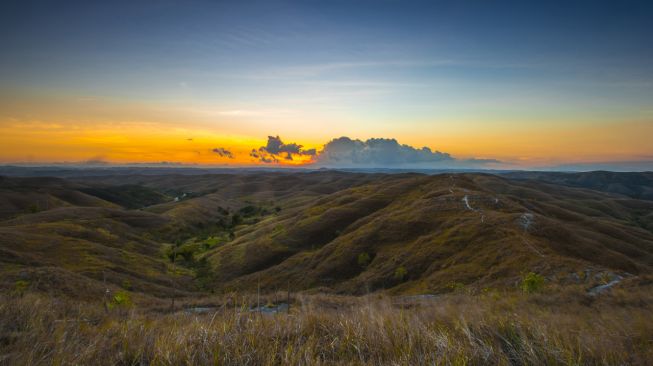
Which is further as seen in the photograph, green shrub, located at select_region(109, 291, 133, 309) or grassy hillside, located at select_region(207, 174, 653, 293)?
grassy hillside, located at select_region(207, 174, 653, 293)

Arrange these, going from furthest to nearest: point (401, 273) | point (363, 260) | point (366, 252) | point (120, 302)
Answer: point (366, 252) < point (363, 260) < point (401, 273) < point (120, 302)

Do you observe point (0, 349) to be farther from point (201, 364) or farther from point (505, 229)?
point (505, 229)

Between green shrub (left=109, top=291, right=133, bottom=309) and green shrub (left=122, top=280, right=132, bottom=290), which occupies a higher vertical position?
green shrub (left=109, top=291, right=133, bottom=309)

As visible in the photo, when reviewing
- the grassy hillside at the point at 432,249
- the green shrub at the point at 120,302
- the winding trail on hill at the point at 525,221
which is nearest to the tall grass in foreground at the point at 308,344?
the green shrub at the point at 120,302

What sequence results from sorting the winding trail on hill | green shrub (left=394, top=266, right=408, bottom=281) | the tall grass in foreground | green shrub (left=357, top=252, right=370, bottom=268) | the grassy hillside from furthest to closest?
green shrub (left=357, top=252, right=370, bottom=268), green shrub (left=394, top=266, right=408, bottom=281), the winding trail on hill, the grassy hillside, the tall grass in foreground

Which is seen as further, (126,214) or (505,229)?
(126,214)

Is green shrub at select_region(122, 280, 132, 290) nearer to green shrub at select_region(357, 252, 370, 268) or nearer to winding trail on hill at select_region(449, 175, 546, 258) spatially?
green shrub at select_region(357, 252, 370, 268)

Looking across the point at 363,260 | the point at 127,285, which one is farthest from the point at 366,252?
the point at 127,285

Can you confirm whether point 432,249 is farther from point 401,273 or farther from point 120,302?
point 120,302

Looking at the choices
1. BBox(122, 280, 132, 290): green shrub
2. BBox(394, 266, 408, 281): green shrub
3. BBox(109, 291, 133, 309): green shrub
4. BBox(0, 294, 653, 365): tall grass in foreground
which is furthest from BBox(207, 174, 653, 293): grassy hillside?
BBox(0, 294, 653, 365): tall grass in foreground

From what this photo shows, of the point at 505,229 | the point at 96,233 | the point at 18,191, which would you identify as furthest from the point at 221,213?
the point at 505,229

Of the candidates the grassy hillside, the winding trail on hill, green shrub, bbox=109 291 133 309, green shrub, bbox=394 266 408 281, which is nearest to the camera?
green shrub, bbox=109 291 133 309

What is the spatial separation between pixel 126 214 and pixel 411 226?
110 m

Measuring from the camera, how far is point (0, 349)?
14.9ft
